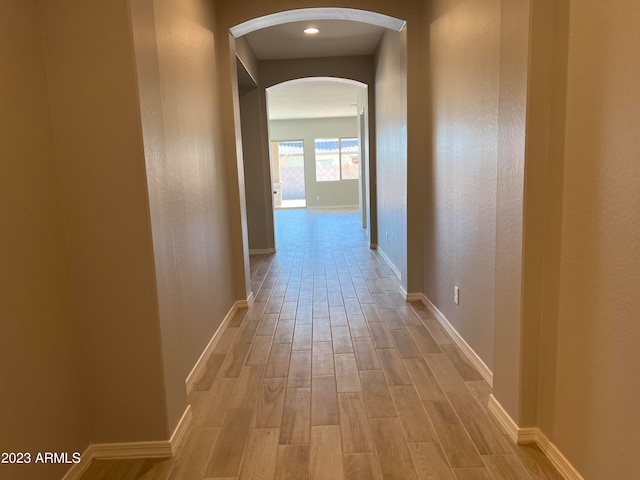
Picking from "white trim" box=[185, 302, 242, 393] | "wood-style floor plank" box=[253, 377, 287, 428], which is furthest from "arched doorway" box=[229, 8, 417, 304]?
"wood-style floor plank" box=[253, 377, 287, 428]

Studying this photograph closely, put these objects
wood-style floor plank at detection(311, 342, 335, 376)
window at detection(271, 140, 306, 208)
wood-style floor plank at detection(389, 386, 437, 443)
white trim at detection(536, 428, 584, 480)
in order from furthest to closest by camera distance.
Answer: window at detection(271, 140, 306, 208), wood-style floor plank at detection(311, 342, 335, 376), wood-style floor plank at detection(389, 386, 437, 443), white trim at detection(536, 428, 584, 480)

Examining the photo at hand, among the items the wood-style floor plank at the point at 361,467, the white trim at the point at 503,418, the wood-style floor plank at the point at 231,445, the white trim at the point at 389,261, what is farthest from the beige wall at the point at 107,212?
the white trim at the point at 389,261

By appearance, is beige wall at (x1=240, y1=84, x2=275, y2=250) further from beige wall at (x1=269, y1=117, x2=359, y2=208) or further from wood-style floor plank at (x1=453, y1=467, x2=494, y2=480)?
beige wall at (x1=269, y1=117, x2=359, y2=208)

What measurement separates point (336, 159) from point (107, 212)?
1244 centimetres

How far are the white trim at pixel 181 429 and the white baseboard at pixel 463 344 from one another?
1660 mm

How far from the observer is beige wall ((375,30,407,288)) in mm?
4125

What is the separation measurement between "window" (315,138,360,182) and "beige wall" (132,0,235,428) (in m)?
10.3

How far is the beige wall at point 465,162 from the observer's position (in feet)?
8.02

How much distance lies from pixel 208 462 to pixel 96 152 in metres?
1.41

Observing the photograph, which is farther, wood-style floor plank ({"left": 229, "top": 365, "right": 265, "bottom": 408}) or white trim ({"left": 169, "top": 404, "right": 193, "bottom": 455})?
wood-style floor plank ({"left": 229, "top": 365, "right": 265, "bottom": 408})

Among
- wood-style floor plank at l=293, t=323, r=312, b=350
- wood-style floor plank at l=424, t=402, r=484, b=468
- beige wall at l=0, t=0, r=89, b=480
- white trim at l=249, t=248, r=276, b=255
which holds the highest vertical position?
beige wall at l=0, t=0, r=89, b=480

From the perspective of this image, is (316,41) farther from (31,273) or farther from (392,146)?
(31,273)

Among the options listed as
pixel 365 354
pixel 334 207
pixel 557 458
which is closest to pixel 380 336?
pixel 365 354

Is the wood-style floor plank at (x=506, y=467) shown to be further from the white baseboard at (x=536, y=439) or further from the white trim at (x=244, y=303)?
the white trim at (x=244, y=303)
